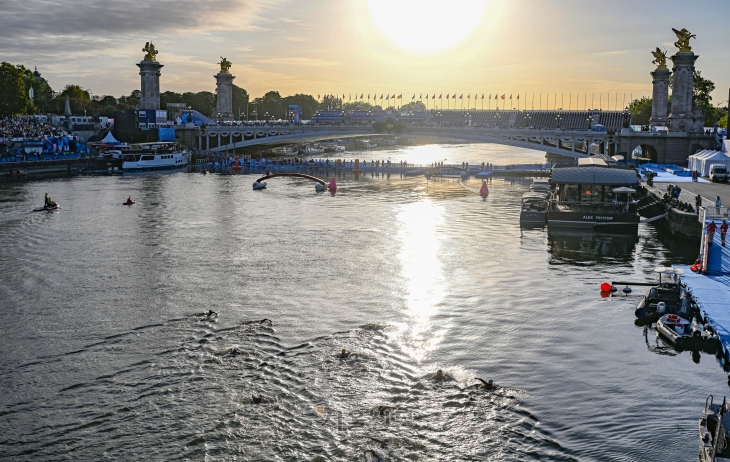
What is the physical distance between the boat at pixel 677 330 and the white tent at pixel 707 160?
46.2 metres

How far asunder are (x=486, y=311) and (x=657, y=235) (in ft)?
87.7

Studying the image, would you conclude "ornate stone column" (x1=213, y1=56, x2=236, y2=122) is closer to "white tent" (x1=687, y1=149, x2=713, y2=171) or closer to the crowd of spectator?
the crowd of spectator

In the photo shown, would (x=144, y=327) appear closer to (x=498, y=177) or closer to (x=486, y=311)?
(x=486, y=311)

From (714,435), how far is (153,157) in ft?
334

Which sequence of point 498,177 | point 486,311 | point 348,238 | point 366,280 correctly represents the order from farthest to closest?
1. point 498,177
2. point 348,238
3. point 366,280
4. point 486,311

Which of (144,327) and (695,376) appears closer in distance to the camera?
(695,376)

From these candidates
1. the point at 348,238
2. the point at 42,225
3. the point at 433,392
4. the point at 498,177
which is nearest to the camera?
the point at 433,392

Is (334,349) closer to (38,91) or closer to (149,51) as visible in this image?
(149,51)

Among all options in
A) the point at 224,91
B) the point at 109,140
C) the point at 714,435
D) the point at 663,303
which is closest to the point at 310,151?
the point at 224,91

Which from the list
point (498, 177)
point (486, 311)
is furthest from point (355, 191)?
point (486, 311)

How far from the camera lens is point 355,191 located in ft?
287

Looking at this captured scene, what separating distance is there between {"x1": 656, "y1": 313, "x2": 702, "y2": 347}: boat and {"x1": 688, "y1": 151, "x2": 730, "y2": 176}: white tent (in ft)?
152

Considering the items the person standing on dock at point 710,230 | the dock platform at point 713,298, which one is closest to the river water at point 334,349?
the dock platform at point 713,298

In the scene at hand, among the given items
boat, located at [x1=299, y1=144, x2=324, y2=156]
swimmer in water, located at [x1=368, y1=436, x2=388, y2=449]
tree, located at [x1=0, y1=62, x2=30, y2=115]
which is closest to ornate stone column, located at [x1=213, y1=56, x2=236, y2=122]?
boat, located at [x1=299, y1=144, x2=324, y2=156]
